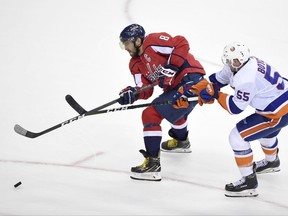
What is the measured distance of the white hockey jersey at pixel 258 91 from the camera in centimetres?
374

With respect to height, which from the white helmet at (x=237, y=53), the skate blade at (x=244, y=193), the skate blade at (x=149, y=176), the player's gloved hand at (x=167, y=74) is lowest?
the skate blade at (x=244, y=193)

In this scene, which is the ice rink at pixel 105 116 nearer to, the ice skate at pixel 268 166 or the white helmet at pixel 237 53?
the ice skate at pixel 268 166

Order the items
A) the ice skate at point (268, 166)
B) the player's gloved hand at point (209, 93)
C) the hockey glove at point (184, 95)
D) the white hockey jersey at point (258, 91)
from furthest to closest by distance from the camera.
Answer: the ice skate at point (268, 166)
the hockey glove at point (184, 95)
the player's gloved hand at point (209, 93)
the white hockey jersey at point (258, 91)

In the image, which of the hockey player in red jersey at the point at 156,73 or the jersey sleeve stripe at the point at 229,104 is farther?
the hockey player in red jersey at the point at 156,73

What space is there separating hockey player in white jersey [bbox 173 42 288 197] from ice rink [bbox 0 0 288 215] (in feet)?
0.59

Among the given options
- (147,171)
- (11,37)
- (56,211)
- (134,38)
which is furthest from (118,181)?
(11,37)

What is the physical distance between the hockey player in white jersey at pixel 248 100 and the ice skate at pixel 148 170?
517 millimetres

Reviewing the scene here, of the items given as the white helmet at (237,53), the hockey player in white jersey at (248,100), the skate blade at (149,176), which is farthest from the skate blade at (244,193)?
the white helmet at (237,53)

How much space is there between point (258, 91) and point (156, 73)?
2.80 ft

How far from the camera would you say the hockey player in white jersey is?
12.3 feet

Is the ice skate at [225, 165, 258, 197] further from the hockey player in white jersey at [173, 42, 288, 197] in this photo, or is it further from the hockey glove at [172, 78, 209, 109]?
the hockey glove at [172, 78, 209, 109]

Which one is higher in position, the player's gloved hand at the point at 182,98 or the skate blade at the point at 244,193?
the player's gloved hand at the point at 182,98

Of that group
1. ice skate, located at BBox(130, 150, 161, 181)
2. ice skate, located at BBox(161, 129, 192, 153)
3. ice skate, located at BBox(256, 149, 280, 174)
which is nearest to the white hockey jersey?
ice skate, located at BBox(256, 149, 280, 174)

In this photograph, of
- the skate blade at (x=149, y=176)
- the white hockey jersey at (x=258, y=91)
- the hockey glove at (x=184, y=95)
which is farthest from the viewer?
the skate blade at (x=149, y=176)
